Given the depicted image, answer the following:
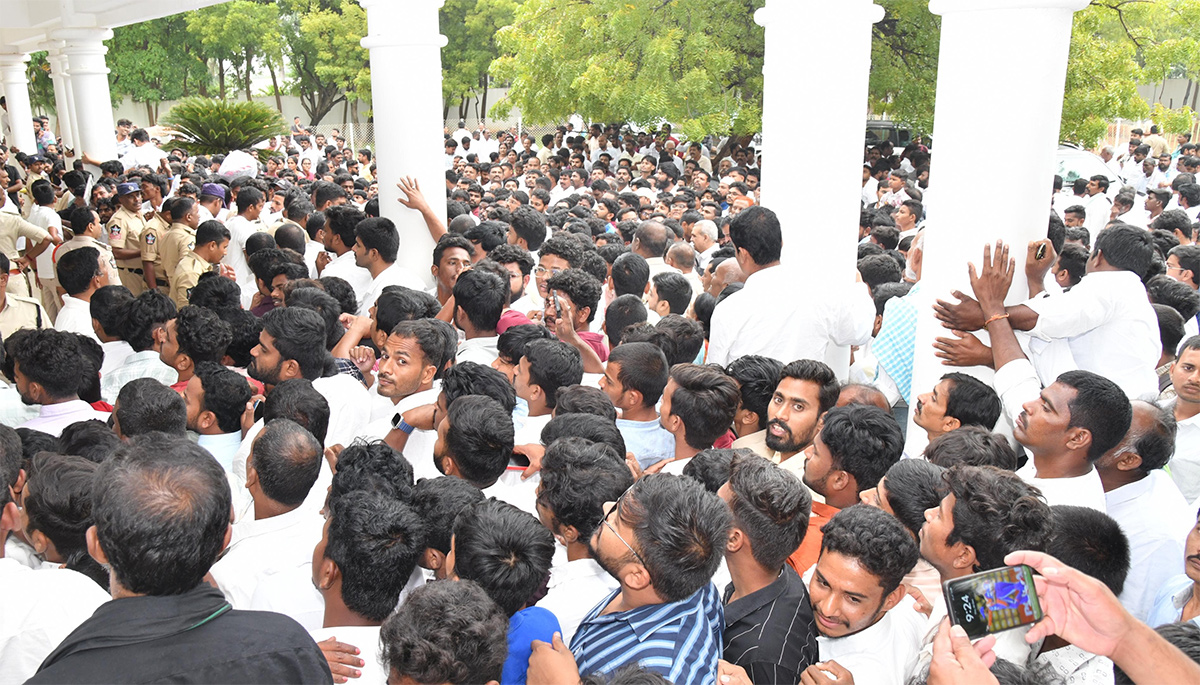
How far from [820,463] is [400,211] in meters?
4.24

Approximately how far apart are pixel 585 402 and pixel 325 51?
2911 centimetres

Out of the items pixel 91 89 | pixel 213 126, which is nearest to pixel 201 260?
pixel 91 89

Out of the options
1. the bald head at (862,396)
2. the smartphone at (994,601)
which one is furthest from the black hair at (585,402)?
the smartphone at (994,601)

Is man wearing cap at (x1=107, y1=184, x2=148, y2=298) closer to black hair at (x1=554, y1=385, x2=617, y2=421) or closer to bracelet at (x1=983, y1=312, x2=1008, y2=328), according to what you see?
black hair at (x1=554, y1=385, x2=617, y2=421)

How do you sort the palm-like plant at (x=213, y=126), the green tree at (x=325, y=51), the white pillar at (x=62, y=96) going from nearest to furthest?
1. the palm-like plant at (x=213, y=126)
2. the white pillar at (x=62, y=96)
3. the green tree at (x=325, y=51)

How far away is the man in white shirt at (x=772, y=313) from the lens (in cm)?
468

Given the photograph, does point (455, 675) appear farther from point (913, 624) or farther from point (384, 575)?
point (913, 624)

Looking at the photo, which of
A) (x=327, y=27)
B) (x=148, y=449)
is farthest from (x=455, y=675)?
(x=327, y=27)

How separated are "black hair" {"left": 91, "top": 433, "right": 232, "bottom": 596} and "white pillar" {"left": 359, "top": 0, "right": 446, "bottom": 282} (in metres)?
4.61

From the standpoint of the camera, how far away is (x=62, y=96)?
59.0 feet

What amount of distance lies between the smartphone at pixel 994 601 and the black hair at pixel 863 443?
1.20 metres

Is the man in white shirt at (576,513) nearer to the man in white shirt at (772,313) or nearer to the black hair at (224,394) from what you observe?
the black hair at (224,394)

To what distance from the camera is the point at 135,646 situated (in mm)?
1869

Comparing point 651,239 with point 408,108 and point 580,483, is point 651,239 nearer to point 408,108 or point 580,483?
point 408,108
